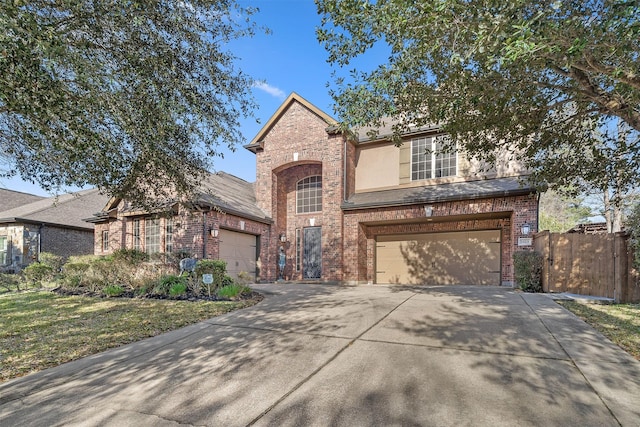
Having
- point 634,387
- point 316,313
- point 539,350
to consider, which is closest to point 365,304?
point 316,313

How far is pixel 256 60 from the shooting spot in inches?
280

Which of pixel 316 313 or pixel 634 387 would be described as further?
pixel 316 313

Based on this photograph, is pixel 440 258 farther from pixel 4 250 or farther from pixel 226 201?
pixel 4 250

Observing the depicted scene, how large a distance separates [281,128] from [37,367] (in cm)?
1305

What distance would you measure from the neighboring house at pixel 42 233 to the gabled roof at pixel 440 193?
14.6 metres

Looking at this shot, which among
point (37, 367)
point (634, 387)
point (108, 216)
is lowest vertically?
point (37, 367)

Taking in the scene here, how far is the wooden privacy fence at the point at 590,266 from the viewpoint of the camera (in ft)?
27.2

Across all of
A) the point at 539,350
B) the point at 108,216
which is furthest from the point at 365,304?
the point at 108,216

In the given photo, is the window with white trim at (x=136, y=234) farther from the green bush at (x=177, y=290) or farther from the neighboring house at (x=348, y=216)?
the green bush at (x=177, y=290)

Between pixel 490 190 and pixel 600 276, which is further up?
pixel 490 190

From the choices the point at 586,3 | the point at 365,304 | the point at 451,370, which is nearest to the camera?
the point at 451,370

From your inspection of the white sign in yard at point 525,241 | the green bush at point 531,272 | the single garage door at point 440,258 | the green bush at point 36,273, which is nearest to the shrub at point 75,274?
the green bush at point 36,273

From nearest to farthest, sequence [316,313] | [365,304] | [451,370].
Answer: [451,370]
[316,313]
[365,304]

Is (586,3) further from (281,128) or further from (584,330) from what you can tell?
(281,128)
